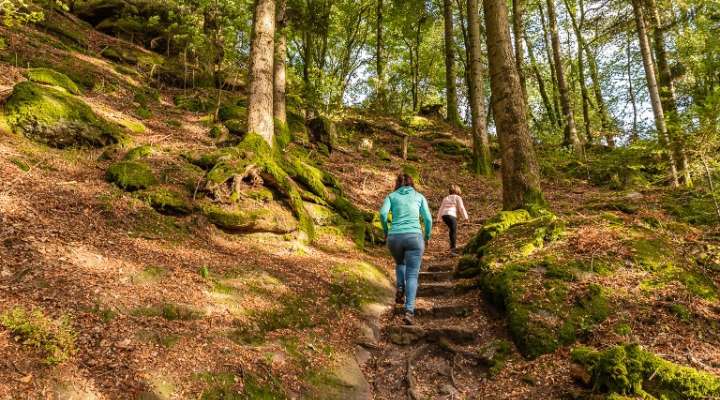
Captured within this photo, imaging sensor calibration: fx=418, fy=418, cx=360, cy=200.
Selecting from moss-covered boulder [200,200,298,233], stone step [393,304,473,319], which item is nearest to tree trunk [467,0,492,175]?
moss-covered boulder [200,200,298,233]

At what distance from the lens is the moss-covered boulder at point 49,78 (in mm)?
9484

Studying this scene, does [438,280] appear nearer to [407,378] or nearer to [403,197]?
[403,197]

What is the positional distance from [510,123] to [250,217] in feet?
17.7

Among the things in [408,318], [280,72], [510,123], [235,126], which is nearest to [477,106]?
[280,72]

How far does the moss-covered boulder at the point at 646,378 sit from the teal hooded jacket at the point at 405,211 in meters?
3.14

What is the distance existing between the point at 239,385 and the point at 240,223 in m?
3.87

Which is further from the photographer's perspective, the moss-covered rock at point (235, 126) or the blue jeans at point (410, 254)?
the moss-covered rock at point (235, 126)

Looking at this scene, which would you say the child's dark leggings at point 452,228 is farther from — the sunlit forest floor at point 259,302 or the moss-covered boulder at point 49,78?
the moss-covered boulder at point 49,78

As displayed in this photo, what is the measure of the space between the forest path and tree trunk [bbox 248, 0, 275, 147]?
205 inches

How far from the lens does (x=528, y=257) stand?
639 centimetres

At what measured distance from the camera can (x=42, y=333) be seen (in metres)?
3.45

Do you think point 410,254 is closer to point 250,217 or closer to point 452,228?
point 250,217

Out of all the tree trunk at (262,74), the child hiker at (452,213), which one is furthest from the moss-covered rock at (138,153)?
the child hiker at (452,213)

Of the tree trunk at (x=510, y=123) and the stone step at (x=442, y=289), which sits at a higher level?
the tree trunk at (x=510, y=123)
